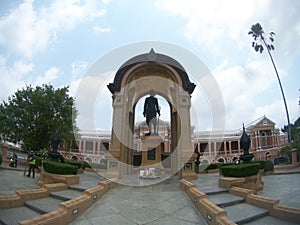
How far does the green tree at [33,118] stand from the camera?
17.2m

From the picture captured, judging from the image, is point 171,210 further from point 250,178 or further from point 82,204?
point 250,178

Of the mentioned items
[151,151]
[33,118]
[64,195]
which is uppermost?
[33,118]

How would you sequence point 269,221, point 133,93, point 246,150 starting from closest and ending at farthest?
point 269,221 < point 246,150 < point 133,93

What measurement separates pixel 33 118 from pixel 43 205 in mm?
15130

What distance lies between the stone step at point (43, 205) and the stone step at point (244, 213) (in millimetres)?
4106

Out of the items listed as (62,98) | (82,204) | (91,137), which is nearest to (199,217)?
(82,204)

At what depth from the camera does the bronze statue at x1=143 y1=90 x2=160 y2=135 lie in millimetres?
12859

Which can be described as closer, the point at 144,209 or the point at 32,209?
the point at 32,209

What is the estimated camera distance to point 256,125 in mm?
49906

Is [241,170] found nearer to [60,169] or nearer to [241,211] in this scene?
[241,211]

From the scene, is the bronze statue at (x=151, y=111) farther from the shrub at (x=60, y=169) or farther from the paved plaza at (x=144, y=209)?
the paved plaza at (x=144, y=209)

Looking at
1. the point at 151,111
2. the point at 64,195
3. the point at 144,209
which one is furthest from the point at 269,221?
the point at 151,111

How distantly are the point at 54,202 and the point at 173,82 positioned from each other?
864 cm

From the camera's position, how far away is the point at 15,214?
4.21 m
